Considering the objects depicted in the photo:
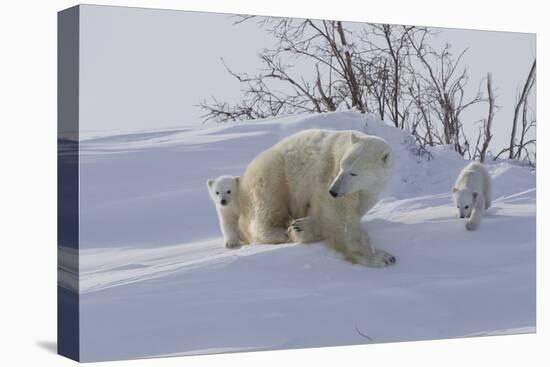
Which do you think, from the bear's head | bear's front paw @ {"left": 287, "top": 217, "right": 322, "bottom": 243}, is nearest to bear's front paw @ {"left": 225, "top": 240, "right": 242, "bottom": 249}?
bear's front paw @ {"left": 287, "top": 217, "right": 322, "bottom": 243}

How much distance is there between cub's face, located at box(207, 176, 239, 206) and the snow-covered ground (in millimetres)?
61

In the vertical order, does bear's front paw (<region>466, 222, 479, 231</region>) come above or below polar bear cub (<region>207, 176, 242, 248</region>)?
below

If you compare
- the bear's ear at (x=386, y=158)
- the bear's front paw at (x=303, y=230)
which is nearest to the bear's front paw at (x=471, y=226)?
the bear's ear at (x=386, y=158)

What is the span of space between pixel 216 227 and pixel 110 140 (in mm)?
956

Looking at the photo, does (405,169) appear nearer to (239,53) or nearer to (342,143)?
(342,143)

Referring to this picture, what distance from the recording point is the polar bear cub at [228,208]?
6.43 m

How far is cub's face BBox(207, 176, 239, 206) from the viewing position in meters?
6.41

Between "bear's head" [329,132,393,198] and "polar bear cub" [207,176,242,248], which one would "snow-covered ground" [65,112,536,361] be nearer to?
"polar bear cub" [207,176,242,248]

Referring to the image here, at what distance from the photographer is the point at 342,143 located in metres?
6.62

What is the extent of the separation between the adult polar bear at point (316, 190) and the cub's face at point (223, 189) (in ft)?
0.24

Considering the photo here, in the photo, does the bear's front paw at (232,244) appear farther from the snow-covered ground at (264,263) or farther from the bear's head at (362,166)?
the bear's head at (362,166)

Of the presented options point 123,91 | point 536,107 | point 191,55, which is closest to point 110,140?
point 123,91

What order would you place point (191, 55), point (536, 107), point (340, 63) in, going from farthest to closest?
point (536, 107)
point (340, 63)
point (191, 55)

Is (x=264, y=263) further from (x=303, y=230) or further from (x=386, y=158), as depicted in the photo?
(x=386, y=158)
